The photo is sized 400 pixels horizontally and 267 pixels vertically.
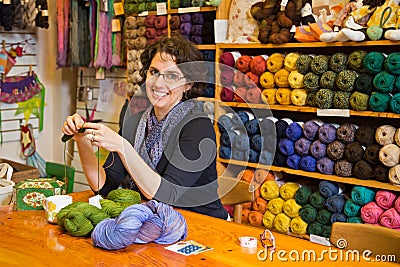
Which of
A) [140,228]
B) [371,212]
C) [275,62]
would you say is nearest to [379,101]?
[371,212]

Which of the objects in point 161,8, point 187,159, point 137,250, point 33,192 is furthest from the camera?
point 161,8

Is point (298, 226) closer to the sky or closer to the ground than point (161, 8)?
closer to the ground

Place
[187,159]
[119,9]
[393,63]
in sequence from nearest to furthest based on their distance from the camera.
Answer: [187,159] < [393,63] < [119,9]

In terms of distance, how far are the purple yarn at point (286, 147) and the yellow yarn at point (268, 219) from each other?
16.0 inches

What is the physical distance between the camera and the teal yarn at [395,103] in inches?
116

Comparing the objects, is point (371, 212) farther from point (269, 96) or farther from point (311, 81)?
point (269, 96)

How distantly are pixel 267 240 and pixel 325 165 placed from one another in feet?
5.32

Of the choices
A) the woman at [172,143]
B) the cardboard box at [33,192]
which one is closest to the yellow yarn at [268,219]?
the woman at [172,143]

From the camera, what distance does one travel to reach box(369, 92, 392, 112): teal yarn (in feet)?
9.85

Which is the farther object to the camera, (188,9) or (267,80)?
(188,9)

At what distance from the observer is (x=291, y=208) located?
11.4ft

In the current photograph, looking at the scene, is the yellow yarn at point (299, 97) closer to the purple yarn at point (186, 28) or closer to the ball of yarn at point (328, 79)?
the ball of yarn at point (328, 79)

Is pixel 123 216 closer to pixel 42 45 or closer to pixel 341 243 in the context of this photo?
pixel 341 243

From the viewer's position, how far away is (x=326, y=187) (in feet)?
10.8
